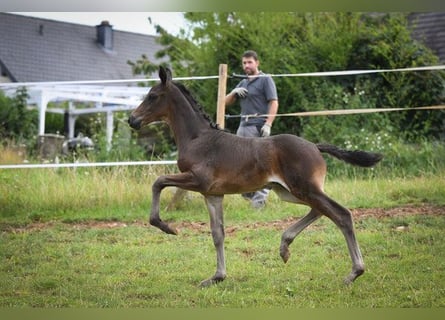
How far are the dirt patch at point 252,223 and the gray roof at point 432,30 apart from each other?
497 cm

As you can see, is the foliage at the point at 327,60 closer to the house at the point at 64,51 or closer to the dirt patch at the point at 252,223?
the dirt patch at the point at 252,223

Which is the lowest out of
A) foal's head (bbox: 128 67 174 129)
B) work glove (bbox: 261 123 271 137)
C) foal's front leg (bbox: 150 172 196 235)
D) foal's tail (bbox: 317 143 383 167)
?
foal's front leg (bbox: 150 172 196 235)

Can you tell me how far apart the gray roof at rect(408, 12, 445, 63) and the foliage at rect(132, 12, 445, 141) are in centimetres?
151

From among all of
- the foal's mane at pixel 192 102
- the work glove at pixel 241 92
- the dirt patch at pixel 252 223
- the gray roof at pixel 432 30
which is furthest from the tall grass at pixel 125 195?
the gray roof at pixel 432 30

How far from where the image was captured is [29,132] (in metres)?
12.4

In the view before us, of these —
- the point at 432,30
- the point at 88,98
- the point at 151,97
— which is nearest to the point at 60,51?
the point at 88,98

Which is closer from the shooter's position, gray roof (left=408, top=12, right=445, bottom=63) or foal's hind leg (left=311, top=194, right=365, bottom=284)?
foal's hind leg (left=311, top=194, right=365, bottom=284)

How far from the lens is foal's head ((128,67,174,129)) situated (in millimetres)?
5039

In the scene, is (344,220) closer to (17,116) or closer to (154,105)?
(154,105)

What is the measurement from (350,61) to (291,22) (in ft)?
3.23

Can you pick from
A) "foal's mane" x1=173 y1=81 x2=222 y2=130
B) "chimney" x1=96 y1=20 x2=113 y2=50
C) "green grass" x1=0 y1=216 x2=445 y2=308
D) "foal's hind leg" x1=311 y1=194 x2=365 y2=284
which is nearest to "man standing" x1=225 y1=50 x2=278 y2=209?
"green grass" x1=0 y1=216 x2=445 y2=308

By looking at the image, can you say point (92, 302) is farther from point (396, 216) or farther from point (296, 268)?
point (396, 216)

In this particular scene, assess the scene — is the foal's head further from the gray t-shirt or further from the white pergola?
the white pergola

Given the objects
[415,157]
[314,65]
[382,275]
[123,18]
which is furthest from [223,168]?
[123,18]
